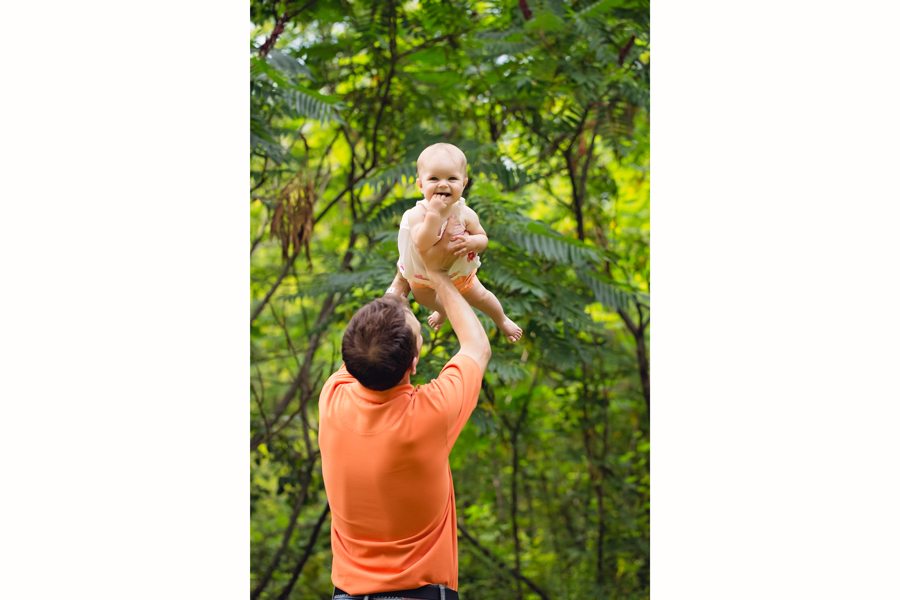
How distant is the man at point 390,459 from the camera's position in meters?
1.84

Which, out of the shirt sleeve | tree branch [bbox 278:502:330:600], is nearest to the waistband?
the shirt sleeve

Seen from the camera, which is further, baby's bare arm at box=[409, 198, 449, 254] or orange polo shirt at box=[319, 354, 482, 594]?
baby's bare arm at box=[409, 198, 449, 254]

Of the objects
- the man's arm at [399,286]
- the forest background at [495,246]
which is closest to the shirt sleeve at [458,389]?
the man's arm at [399,286]

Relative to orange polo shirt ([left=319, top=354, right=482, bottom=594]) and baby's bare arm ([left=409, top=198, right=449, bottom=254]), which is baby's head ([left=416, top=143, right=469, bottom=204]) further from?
orange polo shirt ([left=319, top=354, right=482, bottom=594])

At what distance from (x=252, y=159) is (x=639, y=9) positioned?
216cm

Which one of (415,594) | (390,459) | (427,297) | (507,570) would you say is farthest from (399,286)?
(507,570)

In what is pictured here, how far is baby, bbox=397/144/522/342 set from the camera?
2.05 m

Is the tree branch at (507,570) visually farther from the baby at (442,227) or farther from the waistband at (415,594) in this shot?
the waistband at (415,594)

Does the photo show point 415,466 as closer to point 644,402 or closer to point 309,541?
point 309,541

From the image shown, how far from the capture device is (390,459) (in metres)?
1.84

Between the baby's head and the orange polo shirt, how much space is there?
455mm

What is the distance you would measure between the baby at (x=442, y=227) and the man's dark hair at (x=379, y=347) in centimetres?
30

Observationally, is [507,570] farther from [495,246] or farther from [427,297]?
[427,297]

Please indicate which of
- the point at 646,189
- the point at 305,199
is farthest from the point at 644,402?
the point at 305,199
